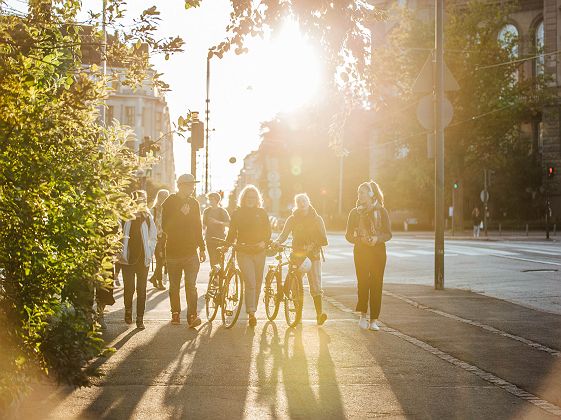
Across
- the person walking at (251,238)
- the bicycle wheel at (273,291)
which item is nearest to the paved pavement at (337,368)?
the bicycle wheel at (273,291)

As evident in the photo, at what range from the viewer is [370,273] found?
1122cm

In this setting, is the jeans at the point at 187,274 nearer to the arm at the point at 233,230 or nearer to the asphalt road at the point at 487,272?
the arm at the point at 233,230

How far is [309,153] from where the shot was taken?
81.4m

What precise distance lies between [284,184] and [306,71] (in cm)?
7627

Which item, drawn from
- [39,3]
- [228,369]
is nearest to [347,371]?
[228,369]

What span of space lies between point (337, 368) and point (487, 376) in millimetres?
1315

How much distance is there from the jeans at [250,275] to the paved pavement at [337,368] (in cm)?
31

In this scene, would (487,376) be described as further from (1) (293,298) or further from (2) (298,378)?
(1) (293,298)

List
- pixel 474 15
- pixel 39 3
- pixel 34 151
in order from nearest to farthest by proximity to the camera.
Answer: pixel 34 151 < pixel 39 3 < pixel 474 15

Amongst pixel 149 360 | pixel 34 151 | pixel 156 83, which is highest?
pixel 156 83

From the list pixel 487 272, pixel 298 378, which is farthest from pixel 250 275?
pixel 487 272

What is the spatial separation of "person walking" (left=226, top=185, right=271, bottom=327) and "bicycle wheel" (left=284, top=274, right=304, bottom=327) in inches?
16.0

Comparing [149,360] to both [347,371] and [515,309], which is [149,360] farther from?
[515,309]

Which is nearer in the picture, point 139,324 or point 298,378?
point 298,378
